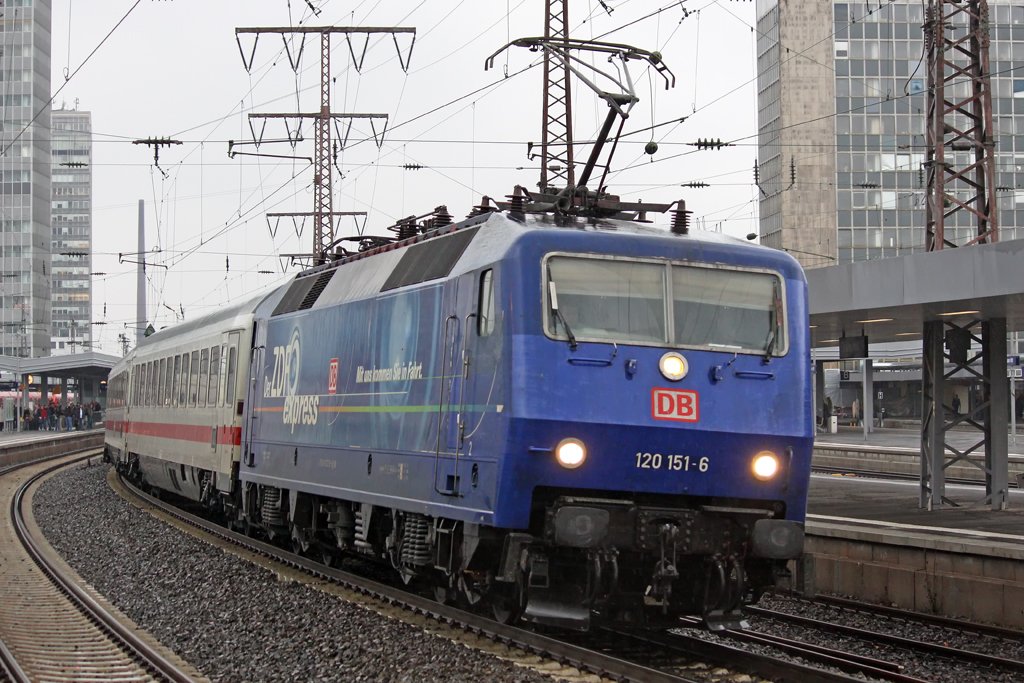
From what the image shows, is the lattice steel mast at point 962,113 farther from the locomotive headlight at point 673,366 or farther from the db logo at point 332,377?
the locomotive headlight at point 673,366

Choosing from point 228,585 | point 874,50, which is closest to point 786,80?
point 874,50

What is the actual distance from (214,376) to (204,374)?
1.07m

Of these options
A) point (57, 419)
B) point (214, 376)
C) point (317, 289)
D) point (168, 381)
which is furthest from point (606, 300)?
point (57, 419)

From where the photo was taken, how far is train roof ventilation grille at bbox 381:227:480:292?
11602 millimetres

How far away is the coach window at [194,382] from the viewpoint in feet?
75.3

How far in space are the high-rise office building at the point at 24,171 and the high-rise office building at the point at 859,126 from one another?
72.0m

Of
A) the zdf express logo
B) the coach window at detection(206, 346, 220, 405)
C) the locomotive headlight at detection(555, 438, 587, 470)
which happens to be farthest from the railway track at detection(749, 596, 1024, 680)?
the coach window at detection(206, 346, 220, 405)

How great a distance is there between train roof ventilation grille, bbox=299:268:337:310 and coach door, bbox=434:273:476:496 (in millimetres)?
4672

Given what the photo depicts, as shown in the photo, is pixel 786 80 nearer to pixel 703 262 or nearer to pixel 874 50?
pixel 874 50

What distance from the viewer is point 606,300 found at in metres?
10.2

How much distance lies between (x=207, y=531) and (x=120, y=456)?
14601 millimetres

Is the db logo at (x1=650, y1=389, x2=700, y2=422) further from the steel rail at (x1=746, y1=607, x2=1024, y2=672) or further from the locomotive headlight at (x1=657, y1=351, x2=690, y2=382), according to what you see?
the steel rail at (x1=746, y1=607, x2=1024, y2=672)

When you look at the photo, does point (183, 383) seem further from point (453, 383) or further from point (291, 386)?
point (453, 383)

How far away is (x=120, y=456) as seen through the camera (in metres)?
34.6
